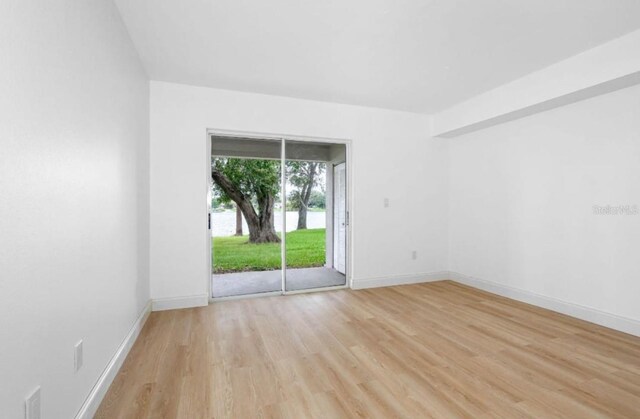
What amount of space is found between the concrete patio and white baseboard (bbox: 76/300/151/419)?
1.40 metres

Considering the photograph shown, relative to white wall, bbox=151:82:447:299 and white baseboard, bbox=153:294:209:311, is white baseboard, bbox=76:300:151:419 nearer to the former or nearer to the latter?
white baseboard, bbox=153:294:209:311

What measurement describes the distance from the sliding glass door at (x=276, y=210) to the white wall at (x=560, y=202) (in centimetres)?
203

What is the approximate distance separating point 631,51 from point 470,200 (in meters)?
2.44

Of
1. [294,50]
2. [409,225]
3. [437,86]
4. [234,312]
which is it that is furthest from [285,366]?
[437,86]

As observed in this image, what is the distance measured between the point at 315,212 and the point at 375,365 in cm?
272

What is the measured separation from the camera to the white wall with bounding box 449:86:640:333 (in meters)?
2.92

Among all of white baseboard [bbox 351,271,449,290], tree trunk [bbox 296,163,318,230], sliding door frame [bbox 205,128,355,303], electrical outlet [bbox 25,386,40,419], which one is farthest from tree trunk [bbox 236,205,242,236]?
electrical outlet [bbox 25,386,40,419]

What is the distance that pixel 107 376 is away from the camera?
1971mm

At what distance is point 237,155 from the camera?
4227mm

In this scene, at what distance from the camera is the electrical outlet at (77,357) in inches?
60.0

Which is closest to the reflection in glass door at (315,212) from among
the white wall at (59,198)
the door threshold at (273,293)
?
the door threshold at (273,293)

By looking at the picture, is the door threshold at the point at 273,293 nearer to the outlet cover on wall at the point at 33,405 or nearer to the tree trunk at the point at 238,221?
the tree trunk at the point at 238,221

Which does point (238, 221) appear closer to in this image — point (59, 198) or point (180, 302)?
point (180, 302)

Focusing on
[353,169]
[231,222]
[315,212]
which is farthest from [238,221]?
[353,169]
